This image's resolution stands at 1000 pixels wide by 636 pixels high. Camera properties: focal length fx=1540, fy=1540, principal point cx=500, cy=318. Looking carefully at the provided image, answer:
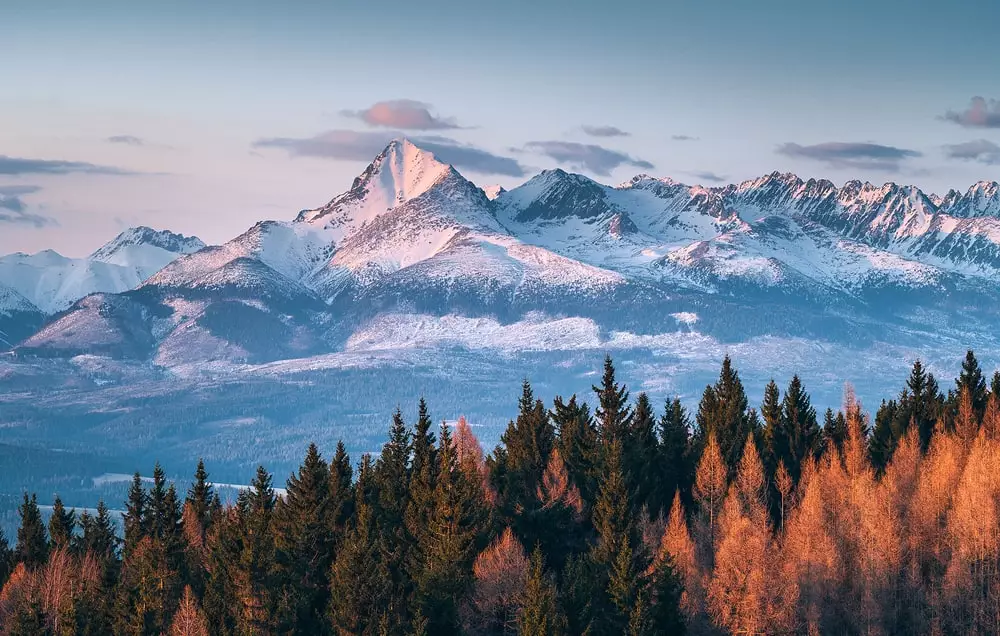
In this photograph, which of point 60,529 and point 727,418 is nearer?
point 60,529

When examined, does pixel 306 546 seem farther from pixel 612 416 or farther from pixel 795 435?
pixel 795 435

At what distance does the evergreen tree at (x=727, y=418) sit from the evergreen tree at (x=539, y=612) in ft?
144

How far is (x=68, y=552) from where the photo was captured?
154 metres

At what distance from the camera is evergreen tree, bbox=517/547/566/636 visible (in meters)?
106

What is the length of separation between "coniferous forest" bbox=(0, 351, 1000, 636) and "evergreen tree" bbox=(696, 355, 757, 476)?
18.3 inches

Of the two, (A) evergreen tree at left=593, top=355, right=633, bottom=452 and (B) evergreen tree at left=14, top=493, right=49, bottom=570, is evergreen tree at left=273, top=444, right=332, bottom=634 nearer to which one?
(A) evergreen tree at left=593, top=355, right=633, bottom=452

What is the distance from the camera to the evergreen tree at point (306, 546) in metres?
122

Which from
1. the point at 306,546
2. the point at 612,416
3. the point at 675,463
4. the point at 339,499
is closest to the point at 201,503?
the point at 339,499

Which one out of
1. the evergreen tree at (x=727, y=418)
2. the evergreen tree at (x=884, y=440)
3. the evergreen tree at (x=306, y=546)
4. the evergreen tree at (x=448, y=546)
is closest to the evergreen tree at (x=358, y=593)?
the evergreen tree at (x=448, y=546)

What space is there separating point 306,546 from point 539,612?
29.0m

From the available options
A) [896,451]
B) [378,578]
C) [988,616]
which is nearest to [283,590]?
[378,578]

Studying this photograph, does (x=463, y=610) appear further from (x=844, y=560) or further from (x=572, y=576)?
(x=844, y=560)

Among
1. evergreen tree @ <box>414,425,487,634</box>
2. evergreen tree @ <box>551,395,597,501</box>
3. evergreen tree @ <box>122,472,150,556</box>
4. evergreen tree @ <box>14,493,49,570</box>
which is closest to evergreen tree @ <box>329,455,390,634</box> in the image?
evergreen tree @ <box>414,425,487,634</box>

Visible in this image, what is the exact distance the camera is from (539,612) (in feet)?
349
